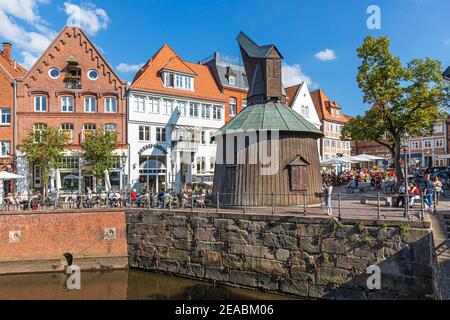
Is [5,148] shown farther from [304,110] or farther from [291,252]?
[304,110]

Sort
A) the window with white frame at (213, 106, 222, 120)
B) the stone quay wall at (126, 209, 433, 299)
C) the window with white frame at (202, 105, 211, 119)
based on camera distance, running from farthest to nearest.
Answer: the window with white frame at (213, 106, 222, 120) → the window with white frame at (202, 105, 211, 119) → the stone quay wall at (126, 209, 433, 299)

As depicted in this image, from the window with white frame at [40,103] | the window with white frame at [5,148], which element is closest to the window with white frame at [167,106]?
the window with white frame at [40,103]

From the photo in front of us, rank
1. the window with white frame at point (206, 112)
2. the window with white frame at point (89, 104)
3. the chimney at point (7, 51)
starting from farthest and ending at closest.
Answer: the window with white frame at point (206, 112) → the chimney at point (7, 51) → the window with white frame at point (89, 104)

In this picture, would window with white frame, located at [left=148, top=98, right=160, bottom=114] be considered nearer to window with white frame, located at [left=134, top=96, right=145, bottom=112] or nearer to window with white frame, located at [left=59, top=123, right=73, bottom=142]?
window with white frame, located at [left=134, top=96, right=145, bottom=112]

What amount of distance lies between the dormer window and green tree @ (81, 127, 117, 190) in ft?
25.6

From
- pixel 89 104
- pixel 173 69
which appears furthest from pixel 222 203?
Answer: pixel 173 69

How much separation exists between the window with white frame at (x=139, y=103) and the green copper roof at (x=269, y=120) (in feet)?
38.7

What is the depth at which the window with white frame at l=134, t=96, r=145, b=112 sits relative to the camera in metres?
27.2

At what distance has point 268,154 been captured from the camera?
1633 centimetres

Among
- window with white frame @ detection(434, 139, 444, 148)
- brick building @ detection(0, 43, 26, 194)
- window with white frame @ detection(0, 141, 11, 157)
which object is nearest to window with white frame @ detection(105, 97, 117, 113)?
brick building @ detection(0, 43, 26, 194)

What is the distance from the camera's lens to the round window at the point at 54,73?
84.0 feet

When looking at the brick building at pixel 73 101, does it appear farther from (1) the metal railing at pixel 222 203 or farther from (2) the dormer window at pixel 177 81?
(1) the metal railing at pixel 222 203
